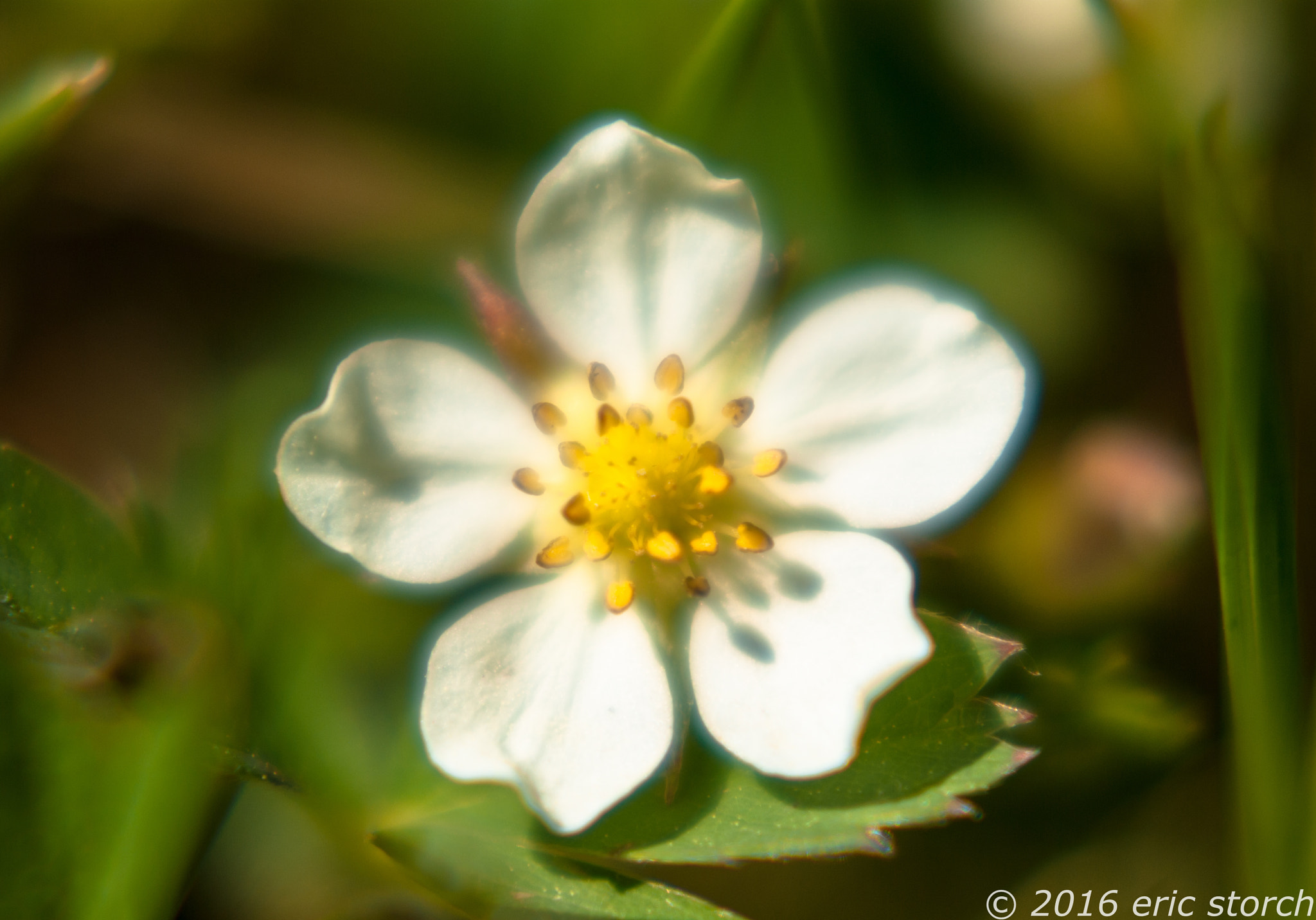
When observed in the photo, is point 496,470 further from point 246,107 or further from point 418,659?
point 246,107

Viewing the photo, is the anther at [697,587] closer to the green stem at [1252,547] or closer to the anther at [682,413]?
the anther at [682,413]

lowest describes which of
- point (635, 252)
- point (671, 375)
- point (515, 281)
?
point (671, 375)

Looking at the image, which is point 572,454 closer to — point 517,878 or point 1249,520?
point 517,878

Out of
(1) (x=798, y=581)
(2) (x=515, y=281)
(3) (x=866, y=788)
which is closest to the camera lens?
(3) (x=866, y=788)

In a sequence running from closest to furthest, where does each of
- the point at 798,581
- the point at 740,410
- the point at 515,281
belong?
the point at 798,581 → the point at 740,410 → the point at 515,281

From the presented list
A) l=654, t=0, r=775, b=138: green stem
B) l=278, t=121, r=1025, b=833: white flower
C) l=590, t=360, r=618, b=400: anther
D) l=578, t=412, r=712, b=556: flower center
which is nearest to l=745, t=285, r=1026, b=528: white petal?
l=278, t=121, r=1025, b=833: white flower

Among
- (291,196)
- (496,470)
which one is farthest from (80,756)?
(291,196)

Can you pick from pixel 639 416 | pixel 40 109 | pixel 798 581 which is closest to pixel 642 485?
pixel 639 416

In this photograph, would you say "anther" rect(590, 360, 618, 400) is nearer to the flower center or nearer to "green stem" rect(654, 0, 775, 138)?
the flower center
